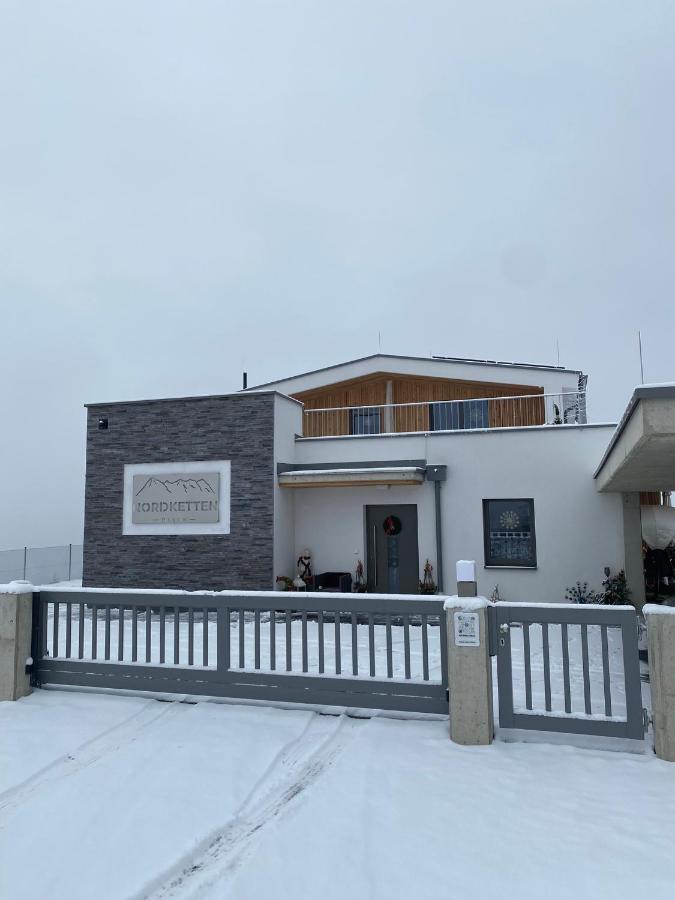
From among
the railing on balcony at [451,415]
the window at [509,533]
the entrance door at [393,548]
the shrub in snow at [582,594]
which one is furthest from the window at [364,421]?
the shrub in snow at [582,594]

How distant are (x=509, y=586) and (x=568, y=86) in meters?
14.7

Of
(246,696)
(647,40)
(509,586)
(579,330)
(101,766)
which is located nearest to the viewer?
(101,766)

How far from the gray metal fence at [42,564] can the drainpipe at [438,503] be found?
50.3 feet

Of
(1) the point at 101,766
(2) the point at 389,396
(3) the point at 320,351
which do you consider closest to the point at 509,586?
(2) the point at 389,396

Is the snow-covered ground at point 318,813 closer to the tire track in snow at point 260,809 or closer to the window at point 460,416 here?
the tire track in snow at point 260,809

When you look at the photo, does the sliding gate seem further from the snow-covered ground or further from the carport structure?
the carport structure

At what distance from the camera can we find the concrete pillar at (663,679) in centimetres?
507

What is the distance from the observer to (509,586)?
14.9m

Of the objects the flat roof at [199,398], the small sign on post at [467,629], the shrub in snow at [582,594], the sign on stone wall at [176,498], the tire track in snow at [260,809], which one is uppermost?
the flat roof at [199,398]

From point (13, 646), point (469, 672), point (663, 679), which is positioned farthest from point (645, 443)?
point (13, 646)

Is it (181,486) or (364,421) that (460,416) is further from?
(181,486)

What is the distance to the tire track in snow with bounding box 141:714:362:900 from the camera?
3.47 meters

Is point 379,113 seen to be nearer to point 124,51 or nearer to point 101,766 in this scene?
point 124,51

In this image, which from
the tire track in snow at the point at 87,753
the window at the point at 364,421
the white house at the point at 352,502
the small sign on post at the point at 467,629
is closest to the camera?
the tire track in snow at the point at 87,753
